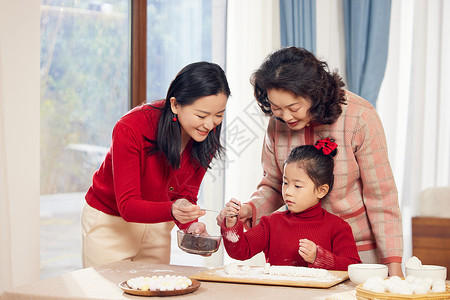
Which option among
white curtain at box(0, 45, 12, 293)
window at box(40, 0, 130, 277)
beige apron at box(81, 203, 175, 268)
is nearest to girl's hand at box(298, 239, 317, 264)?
beige apron at box(81, 203, 175, 268)

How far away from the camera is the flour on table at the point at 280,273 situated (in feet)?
5.29

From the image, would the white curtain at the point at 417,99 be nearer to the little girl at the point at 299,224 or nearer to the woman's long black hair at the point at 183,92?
the little girl at the point at 299,224

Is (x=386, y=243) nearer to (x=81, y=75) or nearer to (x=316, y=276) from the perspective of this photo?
(x=316, y=276)

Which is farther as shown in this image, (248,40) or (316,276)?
(248,40)

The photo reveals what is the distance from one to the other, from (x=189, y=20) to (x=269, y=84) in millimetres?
2030

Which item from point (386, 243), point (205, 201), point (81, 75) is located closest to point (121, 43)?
point (81, 75)

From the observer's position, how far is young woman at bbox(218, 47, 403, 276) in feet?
6.24

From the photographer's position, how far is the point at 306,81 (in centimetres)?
188

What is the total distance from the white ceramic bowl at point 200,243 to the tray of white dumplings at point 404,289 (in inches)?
17.9

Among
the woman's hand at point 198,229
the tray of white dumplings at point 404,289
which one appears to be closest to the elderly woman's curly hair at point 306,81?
the woman's hand at point 198,229

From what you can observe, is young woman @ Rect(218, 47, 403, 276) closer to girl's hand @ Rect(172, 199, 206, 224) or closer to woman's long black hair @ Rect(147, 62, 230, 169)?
woman's long black hair @ Rect(147, 62, 230, 169)

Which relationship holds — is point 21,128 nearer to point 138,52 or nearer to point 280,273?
point 138,52

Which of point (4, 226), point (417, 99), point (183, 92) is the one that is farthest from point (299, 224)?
point (417, 99)

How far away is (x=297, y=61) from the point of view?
75.4 inches
